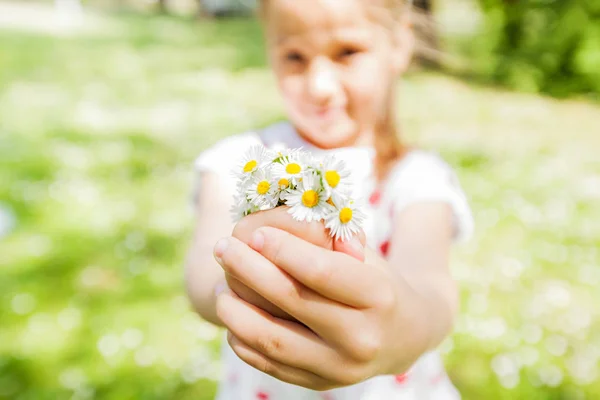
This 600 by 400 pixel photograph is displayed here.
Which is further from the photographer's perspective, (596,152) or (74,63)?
(74,63)

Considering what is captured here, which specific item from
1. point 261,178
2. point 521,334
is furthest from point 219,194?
point 521,334

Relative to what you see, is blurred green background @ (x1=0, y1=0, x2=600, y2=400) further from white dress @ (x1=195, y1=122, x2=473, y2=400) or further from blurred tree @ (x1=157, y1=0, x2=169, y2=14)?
blurred tree @ (x1=157, y1=0, x2=169, y2=14)

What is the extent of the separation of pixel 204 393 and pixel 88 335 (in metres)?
0.89

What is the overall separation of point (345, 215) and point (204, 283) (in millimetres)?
603

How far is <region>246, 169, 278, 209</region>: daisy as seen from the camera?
0.90 m

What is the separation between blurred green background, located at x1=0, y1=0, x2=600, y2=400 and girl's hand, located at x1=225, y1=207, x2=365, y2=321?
6.17 feet

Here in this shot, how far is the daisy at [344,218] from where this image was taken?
0.87 meters

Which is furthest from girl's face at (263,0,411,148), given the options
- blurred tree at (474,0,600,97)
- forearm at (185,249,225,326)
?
blurred tree at (474,0,600,97)

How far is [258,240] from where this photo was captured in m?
0.89

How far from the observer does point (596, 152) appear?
7.45 metres

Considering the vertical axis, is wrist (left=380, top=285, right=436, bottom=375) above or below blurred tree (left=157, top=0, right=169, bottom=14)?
above

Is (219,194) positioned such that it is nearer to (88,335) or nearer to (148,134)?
(88,335)

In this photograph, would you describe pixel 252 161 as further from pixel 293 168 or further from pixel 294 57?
pixel 294 57

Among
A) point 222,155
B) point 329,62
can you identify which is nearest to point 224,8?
point 222,155
